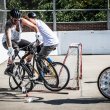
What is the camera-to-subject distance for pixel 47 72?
1010 cm

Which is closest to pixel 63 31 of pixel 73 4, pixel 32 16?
pixel 73 4

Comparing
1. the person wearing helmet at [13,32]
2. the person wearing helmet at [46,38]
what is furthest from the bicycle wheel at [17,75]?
the person wearing helmet at [46,38]

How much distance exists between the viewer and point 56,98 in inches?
380

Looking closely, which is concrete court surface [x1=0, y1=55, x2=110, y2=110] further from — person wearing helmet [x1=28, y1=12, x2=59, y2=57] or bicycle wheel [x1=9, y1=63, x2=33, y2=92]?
person wearing helmet [x1=28, y1=12, x2=59, y2=57]

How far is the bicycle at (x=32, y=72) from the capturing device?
396 inches

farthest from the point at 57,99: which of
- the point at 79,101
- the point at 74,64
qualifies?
the point at 74,64

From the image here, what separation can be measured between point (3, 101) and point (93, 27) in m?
10.1

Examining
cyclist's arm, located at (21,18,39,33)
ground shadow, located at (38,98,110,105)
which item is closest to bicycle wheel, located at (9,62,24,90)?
cyclist's arm, located at (21,18,39,33)

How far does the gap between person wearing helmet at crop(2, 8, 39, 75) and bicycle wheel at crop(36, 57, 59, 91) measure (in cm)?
62

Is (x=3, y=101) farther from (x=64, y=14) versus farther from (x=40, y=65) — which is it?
(x=64, y=14)

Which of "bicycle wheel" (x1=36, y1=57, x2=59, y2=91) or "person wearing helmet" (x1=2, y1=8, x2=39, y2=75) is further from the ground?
"person wearing helmet" (x1=2, y1=8, x2=39, y2=75)

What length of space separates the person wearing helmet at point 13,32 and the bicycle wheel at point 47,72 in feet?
2.02

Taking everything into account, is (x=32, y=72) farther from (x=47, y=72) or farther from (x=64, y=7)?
(x=64, y=7)

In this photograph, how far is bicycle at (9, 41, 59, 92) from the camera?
10070 mm
